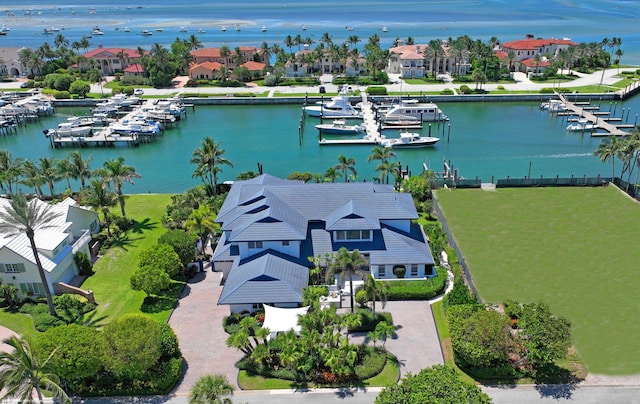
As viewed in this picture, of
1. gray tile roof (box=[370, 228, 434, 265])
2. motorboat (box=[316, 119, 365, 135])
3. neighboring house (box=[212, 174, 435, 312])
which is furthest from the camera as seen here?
motorboat (box=[316, 119, 365, 135])

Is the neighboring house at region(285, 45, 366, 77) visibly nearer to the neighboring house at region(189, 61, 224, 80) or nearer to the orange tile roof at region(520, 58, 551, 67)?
the neighboring house at region(189, 61, 224, 80)

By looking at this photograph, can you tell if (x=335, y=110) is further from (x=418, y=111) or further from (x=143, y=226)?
(x=143, y=226)

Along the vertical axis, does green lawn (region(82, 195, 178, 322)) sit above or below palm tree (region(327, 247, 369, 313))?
below

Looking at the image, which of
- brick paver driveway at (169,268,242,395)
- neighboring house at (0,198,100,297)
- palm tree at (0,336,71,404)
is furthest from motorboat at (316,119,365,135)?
palm tree at (0,336,71,404)

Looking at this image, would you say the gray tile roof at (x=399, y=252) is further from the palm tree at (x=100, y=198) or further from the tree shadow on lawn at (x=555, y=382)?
the palm tree at (x=100, y=198)

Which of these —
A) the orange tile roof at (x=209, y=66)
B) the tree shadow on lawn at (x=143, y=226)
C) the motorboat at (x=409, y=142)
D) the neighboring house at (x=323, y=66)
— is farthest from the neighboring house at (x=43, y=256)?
the neighboring house at (x=323, y=66)

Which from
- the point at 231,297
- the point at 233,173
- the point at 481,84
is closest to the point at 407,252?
→ the point at 231,297
